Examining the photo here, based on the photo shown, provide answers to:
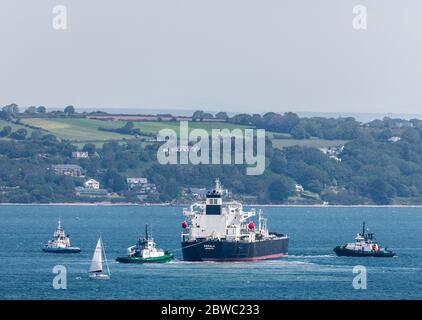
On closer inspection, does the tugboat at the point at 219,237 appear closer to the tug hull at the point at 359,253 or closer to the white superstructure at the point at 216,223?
the white superstructure at the point at 216,223

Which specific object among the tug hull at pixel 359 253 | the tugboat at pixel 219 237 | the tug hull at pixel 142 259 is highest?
the tugboat at pixel 219 237

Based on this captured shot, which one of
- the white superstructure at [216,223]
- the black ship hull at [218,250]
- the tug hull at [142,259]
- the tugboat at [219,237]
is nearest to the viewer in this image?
the tug hull at [142,259]

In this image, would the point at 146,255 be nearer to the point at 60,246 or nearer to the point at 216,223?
the point at 216,223

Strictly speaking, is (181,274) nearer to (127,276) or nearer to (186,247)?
(127,276)

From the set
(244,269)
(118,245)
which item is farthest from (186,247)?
(118,245)

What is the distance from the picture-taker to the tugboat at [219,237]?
13962 centimetres

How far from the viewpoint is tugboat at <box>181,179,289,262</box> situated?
139625mm

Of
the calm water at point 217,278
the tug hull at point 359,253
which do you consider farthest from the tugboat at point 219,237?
the tug hull at point 359,253

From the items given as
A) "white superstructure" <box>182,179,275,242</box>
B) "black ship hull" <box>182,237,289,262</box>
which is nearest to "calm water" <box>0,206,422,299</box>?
"black ship hull" <box>182,237,289,262</box>

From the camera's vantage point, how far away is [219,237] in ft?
464

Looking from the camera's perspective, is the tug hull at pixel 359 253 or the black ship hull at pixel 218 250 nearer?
the black ship hull at pixel 218 250

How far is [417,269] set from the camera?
462 feet
